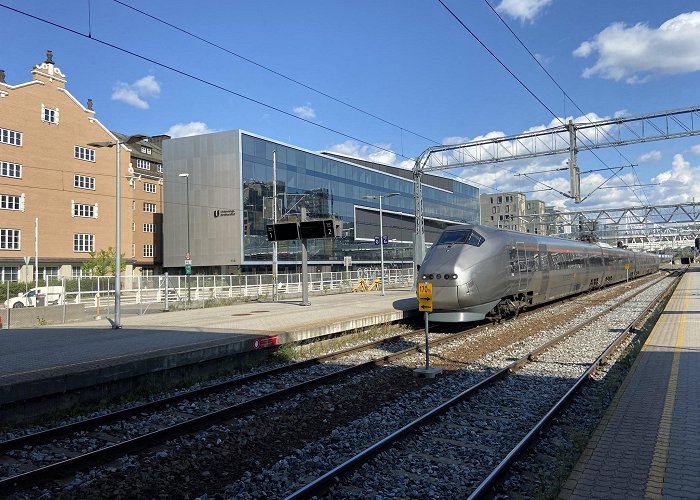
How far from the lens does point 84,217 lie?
49594mm

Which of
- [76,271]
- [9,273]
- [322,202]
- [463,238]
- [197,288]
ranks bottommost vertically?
[197,288]

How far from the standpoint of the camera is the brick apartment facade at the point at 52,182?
142ft

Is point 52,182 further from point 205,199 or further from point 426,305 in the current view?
point 426,305

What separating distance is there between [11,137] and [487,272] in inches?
1700

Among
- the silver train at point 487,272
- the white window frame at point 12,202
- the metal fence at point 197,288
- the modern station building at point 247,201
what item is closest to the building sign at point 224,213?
the modern station building at point 247,201

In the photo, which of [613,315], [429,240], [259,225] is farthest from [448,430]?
[429,240]

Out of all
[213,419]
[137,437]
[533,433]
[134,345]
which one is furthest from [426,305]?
[134,345]

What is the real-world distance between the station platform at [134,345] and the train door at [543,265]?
530 centimetres

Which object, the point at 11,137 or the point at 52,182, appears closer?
the point at 11,137

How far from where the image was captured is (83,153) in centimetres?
4981

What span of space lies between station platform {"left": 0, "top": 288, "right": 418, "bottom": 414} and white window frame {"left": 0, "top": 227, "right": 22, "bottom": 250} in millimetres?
31321

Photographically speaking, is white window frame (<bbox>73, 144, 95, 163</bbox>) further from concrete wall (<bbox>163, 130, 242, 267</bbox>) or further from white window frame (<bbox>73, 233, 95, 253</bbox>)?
white window frame (<bbox>73, 233, 95, 253</bbox>)

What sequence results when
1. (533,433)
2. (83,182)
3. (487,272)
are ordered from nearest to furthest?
(533,433)
(487,272)
(83,182)

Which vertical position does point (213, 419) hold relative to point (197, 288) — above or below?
below
